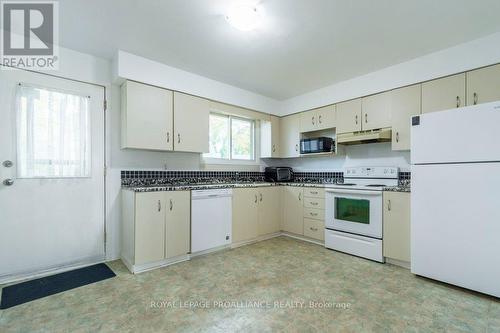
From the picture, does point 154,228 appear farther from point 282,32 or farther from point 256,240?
point 282,32

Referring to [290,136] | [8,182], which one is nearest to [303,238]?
[290,136]

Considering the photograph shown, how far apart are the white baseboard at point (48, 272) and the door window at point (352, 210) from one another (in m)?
2.95

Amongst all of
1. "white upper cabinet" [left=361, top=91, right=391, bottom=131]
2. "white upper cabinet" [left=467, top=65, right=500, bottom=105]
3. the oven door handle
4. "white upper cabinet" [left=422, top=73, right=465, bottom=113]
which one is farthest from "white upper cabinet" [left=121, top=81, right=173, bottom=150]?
"white upper cabinet" [left=467, top=65, right=500, bottom=105]

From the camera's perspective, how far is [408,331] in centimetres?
155

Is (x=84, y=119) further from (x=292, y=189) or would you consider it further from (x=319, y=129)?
(x=319, y=129)

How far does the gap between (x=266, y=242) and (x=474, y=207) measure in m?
2.39

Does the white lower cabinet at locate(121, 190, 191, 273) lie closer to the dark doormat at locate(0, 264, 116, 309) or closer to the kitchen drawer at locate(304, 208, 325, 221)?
the dark doormat at locate(0, 264, 116, 309)

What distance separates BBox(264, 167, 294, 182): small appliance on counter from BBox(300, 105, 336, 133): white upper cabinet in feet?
2.46

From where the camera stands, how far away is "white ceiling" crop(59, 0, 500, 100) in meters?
1.90

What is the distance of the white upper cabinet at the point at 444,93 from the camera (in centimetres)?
249

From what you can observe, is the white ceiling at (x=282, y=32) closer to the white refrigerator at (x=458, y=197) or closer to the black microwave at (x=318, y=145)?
the white refrigerator at (x=458, y=197)

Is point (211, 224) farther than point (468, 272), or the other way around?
point (211, 224)

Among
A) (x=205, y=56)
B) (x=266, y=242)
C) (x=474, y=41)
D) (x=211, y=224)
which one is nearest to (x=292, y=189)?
(x=266, y=242)

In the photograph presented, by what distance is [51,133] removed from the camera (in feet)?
7.99
